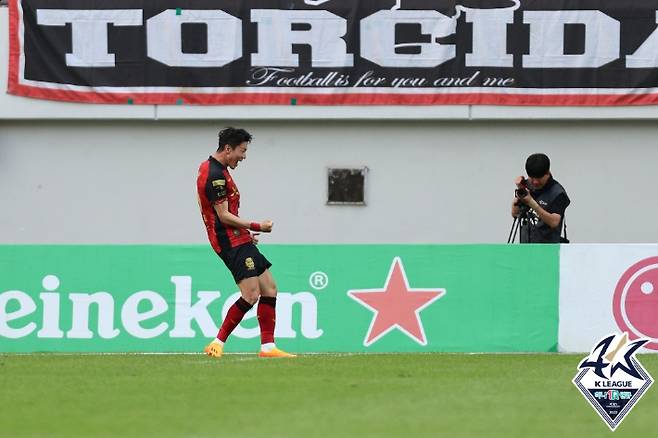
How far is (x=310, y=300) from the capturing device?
1338 cm

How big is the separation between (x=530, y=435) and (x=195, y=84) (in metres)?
12.4

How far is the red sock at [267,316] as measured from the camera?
11.6 m

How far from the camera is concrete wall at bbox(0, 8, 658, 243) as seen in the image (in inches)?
758

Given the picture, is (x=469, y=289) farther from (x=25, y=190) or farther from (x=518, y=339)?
(x=25, y=190)

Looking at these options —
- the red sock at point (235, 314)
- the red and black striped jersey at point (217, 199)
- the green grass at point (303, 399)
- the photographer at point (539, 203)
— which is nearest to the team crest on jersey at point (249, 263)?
the red and black striped jersey at point (217, 199)

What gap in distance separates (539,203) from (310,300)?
246cm

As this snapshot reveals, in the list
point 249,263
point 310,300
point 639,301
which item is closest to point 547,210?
point 639,301

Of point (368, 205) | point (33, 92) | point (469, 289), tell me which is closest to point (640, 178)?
point (368, 205)

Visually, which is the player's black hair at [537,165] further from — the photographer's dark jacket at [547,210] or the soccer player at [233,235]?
the soccer player at [233,235]

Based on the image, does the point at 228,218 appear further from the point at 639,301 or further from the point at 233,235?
the point at 639,301

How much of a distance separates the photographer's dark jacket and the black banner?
209 inches

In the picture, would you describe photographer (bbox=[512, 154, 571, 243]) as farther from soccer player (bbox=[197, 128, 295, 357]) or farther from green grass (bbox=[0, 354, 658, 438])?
soccer player (bbox=[197, 128, 295, 357])

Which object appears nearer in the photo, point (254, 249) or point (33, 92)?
point (254, 249)

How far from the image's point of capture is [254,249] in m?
11.6
